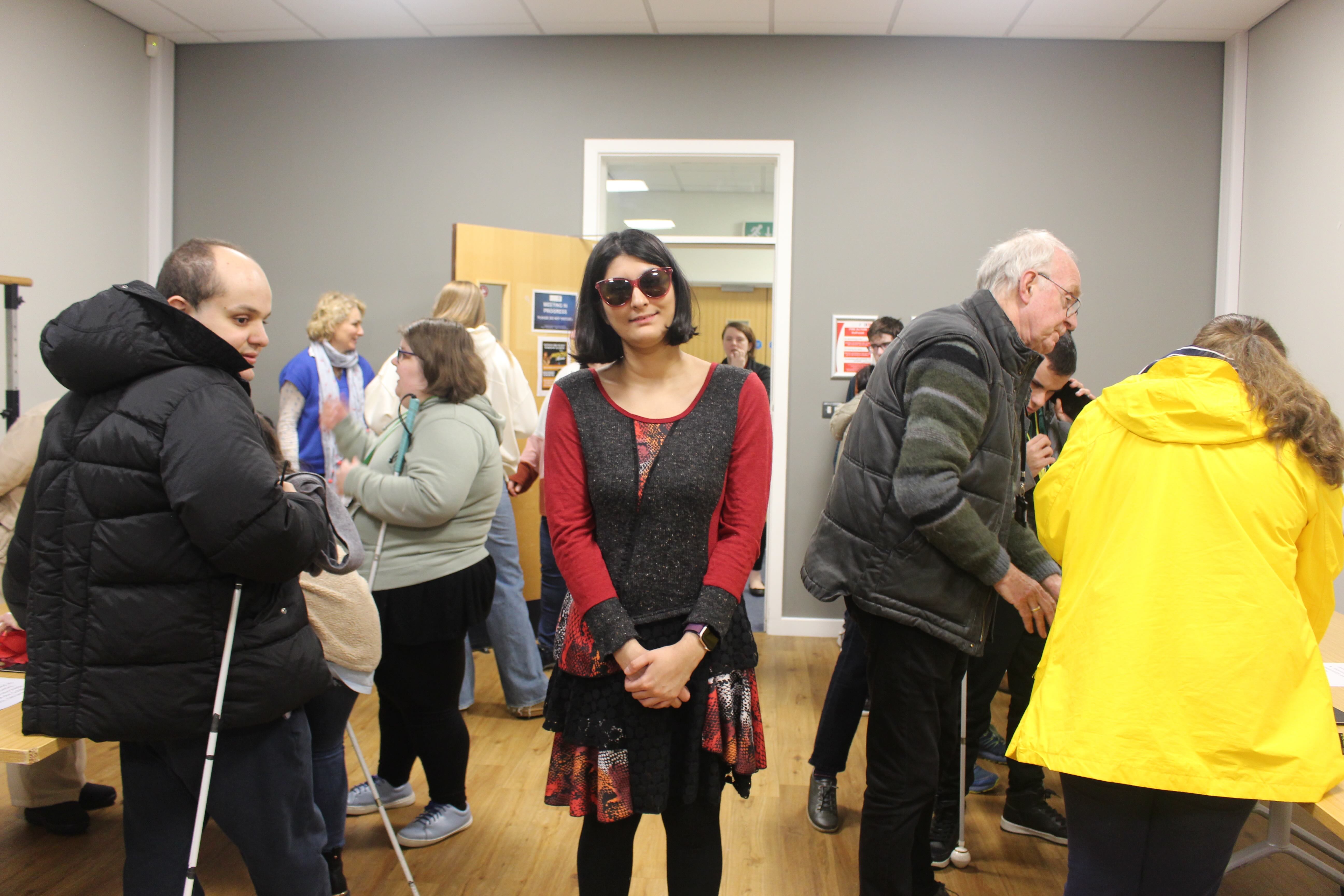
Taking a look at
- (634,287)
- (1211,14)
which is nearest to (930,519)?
(634,287)

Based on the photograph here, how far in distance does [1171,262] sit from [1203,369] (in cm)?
366

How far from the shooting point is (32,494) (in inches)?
52.2

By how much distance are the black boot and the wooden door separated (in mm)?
1886

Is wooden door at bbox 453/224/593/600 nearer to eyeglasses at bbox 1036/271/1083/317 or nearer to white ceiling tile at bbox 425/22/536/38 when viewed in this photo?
white ceiling tile at bbox 425/22/536/38

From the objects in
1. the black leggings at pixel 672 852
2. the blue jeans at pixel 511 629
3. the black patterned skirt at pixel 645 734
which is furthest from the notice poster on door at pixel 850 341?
the black leggings at pixel 672 852

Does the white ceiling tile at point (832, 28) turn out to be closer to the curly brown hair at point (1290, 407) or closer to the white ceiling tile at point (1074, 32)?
the white ceiling tile at point (1074, 32)

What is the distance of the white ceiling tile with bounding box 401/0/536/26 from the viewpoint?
407 cm

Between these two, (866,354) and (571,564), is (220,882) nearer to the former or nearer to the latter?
(571,564)

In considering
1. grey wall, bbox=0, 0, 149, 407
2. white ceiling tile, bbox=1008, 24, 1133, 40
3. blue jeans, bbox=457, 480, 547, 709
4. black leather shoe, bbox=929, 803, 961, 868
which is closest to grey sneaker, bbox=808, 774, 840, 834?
black leather shoe, bbox=929, 803, 961, 868

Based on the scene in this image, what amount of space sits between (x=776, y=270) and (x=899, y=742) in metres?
3.22

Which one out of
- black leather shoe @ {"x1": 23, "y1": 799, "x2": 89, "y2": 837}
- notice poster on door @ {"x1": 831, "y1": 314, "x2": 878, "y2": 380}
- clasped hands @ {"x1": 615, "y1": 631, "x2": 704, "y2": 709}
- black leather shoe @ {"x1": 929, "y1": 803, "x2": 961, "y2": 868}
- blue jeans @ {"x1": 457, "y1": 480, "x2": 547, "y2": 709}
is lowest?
black leather shoe @ {"x1": 23, "y1": 799, "x2": 89, "y2": 837}

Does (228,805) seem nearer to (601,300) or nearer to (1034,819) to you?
(601,300)

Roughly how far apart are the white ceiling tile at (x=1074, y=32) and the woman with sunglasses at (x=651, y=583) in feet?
12.1

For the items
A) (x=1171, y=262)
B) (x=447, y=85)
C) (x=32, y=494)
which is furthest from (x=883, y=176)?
(x=32, y=494)
